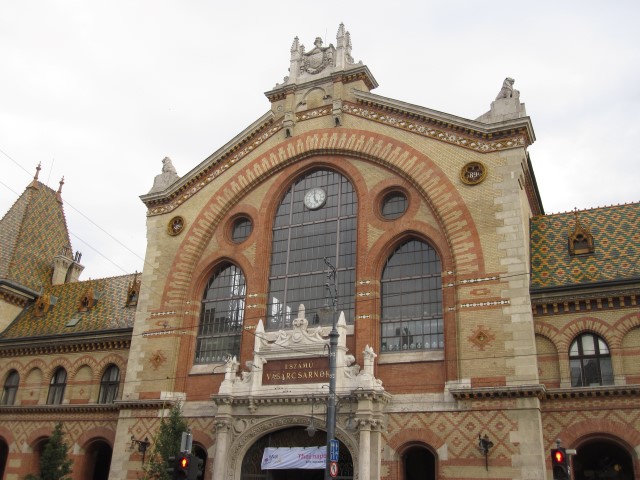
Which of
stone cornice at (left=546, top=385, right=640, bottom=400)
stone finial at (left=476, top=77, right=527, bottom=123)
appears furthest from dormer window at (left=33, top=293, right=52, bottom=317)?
stone cornice at (left=546, top=385, right=640, bottom=400)

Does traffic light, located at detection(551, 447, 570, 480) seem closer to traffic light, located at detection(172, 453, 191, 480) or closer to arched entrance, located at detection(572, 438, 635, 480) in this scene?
arched entrance, located at detection(572, 438, 635, 480)

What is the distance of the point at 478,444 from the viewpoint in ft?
74.0

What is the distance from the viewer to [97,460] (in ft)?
110

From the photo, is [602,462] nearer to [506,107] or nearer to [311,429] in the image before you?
[311,429]

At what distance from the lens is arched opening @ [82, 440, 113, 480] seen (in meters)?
32.0

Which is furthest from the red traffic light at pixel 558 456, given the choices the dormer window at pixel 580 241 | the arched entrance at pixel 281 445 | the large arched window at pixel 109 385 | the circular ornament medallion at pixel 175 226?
the large arched window at pixel 109 385

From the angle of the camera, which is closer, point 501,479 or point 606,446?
point 501,479

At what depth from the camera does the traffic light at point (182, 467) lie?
15867 millimetres

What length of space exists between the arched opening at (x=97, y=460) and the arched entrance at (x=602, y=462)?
2126cm

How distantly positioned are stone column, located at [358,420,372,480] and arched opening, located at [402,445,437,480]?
1.95 meters

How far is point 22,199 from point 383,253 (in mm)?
28687

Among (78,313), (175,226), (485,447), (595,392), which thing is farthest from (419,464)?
(78,313)

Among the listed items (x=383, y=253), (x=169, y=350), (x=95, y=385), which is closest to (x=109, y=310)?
(x=95, y=385)

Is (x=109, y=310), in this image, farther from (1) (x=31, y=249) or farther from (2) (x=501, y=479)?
(2) (x=501, y=479)
